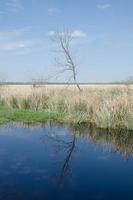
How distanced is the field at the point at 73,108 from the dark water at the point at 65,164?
1034 millimetres

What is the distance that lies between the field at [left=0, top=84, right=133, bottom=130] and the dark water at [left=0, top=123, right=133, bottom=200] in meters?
1.03

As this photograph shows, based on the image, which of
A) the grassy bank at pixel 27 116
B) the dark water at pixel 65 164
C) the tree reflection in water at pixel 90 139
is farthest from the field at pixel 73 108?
the dark water at pixel 65 164

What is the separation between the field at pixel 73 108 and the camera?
1427 centimetres

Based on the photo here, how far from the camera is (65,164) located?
8898 mm

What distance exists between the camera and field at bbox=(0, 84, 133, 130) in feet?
46.8

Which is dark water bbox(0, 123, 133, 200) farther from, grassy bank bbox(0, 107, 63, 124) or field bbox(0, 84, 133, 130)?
grassy bank bbox(0, 107, 63, 124)

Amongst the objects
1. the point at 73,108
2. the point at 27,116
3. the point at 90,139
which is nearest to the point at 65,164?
the point at 90,139

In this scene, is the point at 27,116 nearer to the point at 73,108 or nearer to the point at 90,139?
the point at 73,108

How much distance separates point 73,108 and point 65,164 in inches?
325

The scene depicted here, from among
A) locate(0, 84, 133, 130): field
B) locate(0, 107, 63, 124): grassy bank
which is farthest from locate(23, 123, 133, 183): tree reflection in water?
locate(0, 107, 63, 124): grassy bank

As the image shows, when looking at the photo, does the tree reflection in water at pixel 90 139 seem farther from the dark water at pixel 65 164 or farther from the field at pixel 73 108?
the field at pixel 73 108

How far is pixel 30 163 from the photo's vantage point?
882 cm

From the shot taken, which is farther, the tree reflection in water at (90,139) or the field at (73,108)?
the field at (73,108)

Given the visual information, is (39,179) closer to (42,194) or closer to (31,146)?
(42,194)
